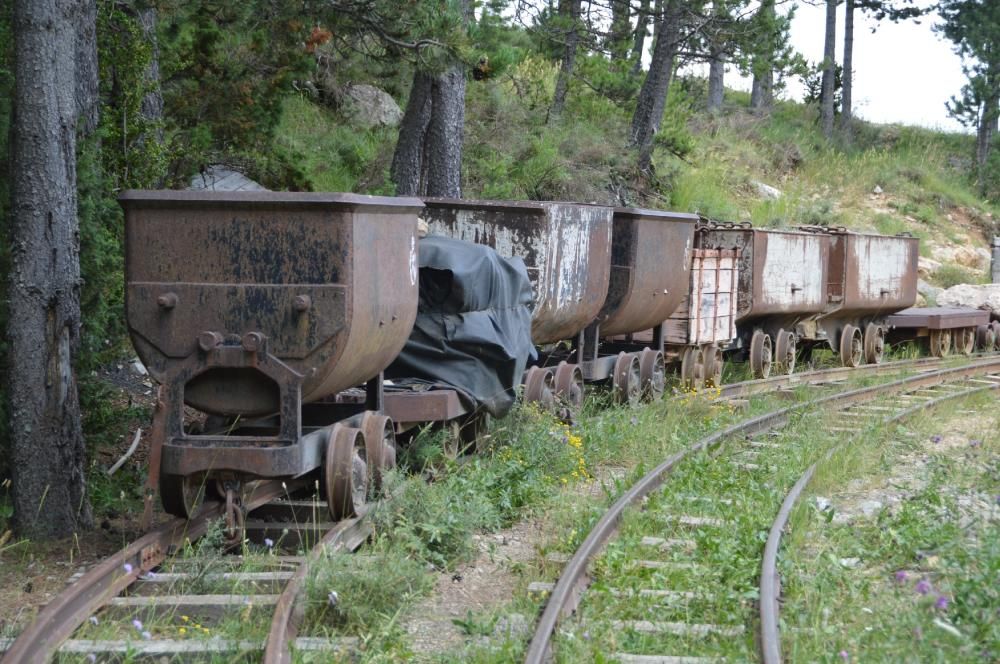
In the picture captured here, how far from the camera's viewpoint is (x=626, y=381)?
13.2 meters

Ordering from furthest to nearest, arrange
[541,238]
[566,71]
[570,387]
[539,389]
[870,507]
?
[566,71] < [570,387] < [539,389] < [541,238] < [870,507]

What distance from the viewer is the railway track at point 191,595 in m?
5.31

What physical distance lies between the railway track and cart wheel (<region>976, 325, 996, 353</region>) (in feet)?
52.0

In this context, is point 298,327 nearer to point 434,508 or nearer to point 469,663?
point 434,508

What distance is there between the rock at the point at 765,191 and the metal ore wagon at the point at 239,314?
26.7 m

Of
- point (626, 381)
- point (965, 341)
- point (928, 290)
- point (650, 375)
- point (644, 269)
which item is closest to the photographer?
point (644, 269)

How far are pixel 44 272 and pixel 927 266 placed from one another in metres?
28.0

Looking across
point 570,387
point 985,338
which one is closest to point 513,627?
point 570,387

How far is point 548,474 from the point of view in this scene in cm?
941

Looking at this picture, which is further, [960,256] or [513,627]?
[960,256]

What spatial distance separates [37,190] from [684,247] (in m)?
8.37

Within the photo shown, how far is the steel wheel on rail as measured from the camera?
70.1 ft

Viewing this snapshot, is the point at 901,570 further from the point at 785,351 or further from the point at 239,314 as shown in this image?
the point at 785,351

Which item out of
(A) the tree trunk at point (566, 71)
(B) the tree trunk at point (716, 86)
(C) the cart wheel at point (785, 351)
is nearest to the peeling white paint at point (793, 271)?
(C) the cart wheel at point (785, 351)
